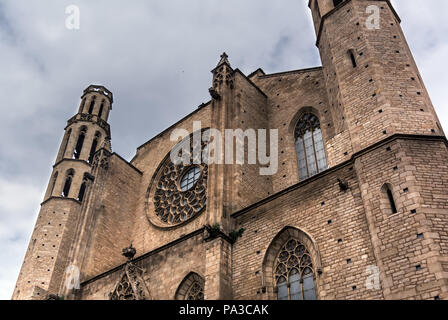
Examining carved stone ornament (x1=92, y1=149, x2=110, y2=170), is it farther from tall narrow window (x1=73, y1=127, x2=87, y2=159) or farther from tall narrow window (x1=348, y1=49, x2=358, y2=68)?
tall narrow window (x1=348, y1=49, x2=358, y2=68)

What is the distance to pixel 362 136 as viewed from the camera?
8930 mm

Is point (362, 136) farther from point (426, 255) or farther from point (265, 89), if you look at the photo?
point (265, 89)

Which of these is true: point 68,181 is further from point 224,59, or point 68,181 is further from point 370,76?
point 370,76

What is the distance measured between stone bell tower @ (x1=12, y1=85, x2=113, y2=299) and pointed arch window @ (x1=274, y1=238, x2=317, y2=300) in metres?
9.00

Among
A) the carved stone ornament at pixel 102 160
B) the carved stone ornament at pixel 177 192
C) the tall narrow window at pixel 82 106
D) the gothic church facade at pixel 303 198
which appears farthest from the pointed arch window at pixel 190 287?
the tall narrow window at pixel 82 106

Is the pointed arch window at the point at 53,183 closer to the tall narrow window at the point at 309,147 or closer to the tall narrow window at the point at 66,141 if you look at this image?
the tall narrow window at the point at 66,141

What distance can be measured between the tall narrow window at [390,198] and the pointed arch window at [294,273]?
1.87 meters

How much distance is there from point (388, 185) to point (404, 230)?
983 mm

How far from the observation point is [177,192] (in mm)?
14688

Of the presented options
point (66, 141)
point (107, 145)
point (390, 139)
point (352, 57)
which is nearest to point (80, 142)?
point (66, 141)

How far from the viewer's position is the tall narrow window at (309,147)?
1191 cm

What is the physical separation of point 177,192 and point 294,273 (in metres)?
6.80

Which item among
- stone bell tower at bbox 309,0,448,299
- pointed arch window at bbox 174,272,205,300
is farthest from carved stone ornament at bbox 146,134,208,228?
stone bell tower at bbox 309,0,448,299
